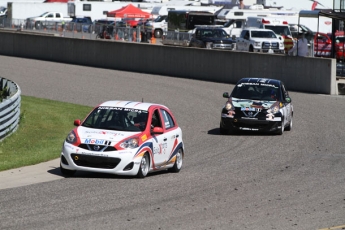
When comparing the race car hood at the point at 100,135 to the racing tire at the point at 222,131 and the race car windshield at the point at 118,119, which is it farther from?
the racing tire at the point at 222,131

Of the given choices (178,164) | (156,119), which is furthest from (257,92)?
(156,119)

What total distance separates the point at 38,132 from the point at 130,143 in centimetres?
754

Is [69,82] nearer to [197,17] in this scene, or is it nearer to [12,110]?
[12,110]

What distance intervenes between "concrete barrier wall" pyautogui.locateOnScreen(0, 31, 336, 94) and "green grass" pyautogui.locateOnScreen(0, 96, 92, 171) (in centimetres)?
1083

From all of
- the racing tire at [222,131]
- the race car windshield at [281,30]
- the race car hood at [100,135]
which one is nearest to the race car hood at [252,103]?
the racing tire at [222,131]

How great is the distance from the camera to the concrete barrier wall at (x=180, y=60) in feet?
113

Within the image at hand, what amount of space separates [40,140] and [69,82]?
647 inches

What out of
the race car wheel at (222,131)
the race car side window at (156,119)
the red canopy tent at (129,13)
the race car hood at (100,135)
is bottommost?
the race car wheel at (222,131)

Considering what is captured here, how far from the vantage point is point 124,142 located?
14.3 m

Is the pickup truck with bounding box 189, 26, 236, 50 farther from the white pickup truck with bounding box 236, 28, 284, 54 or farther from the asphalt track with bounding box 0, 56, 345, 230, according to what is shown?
the asphalt track with bounding box 0, 56, 345, 230

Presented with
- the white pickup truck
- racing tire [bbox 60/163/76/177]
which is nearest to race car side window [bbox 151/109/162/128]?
racing tire [bbox 60/163/76/177]

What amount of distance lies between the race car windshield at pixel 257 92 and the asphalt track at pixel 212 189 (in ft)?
3.49

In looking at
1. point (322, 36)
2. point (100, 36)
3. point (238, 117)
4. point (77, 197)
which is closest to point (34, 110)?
point (238, 117)

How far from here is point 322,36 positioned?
165ft
